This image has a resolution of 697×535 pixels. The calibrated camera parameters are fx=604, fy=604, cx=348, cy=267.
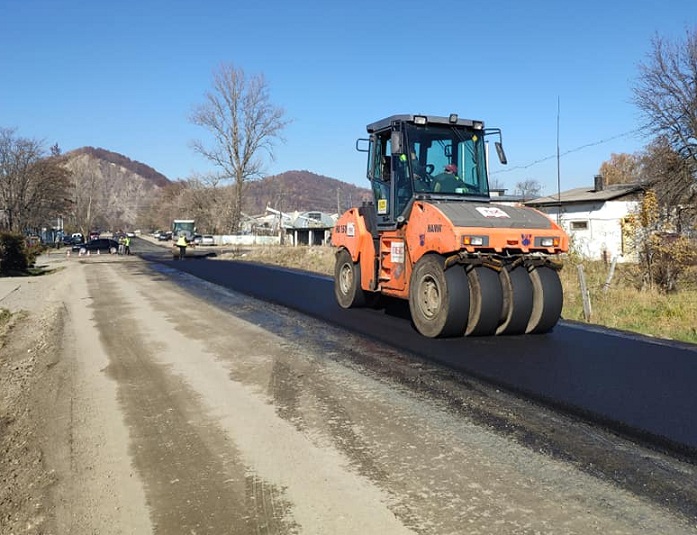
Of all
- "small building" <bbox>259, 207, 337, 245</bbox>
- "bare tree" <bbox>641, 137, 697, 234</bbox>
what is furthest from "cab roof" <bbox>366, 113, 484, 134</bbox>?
"small building" <bbox>259, 207, 337, 245</bbox>

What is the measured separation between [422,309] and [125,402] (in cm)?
396

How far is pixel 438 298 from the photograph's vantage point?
24.8 feet

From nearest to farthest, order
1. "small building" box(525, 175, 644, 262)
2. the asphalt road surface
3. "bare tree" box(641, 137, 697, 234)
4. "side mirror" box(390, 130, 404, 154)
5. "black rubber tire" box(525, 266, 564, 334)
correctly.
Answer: the asphalt road surface → "black rubber tire" box(525, 266, 564, 334) → "side mirror" box(390, 130, 404, 154) → "bare tree" box(641, 137, 697, 234) → "small building" box(525, 175, 644, 262)

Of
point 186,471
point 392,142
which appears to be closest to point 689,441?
point 186,471

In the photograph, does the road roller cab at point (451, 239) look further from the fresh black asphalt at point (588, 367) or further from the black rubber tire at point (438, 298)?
the fresh black asphalt at point (588, 367)

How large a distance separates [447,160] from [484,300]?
8.07ft

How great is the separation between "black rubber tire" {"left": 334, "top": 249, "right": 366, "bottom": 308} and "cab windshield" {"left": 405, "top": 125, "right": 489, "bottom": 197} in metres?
2.11

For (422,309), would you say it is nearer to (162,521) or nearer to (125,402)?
(125,402)

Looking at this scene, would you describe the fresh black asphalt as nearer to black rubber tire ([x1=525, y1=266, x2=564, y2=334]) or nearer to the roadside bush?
black rubber tire ([x1=525, y1=266, x2=564, y2=334])

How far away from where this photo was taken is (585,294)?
10.4m

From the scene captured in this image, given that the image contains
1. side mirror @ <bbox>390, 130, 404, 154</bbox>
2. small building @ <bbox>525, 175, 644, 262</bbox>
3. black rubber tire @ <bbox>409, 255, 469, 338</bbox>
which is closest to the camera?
black rubber tire @ <bbox>409, 255, 469, 338</bbox>

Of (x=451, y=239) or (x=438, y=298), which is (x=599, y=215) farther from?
(x=451, y=239)

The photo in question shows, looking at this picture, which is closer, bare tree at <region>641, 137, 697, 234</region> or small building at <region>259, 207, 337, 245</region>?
bare tree at <region>641, 137, 697, 234</region>

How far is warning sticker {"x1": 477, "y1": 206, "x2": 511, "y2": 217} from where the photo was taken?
758 cm
